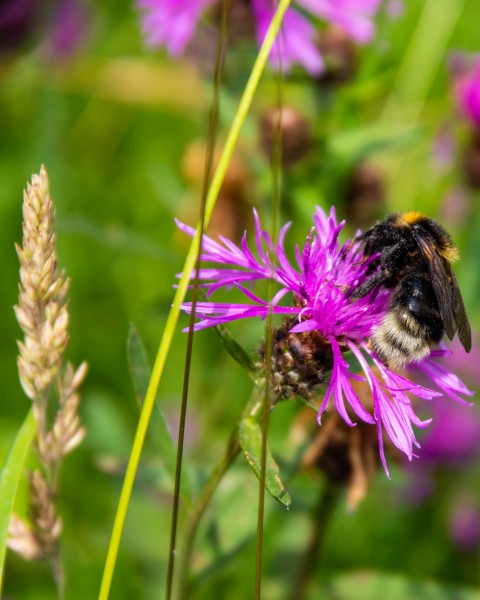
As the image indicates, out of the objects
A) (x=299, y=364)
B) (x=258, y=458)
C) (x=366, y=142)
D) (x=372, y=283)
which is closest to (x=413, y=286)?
(x=372, y=283)

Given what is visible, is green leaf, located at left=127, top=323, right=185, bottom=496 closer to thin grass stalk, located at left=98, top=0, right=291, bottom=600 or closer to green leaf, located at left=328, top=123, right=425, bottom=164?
thin grass stalk, located at left=98, top=0, right=291, bottom=600

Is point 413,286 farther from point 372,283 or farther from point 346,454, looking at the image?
point 346,454

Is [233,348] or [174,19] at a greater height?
[174,19]

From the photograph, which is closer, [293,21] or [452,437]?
[293,21]

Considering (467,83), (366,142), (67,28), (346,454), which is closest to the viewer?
(346,454)

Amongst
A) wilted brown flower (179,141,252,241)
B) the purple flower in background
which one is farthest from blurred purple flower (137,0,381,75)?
wilted brown flower (179,141,252,241)

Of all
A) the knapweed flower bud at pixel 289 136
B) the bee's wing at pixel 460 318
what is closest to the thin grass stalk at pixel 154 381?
the bee's wing at pixel 460 318
